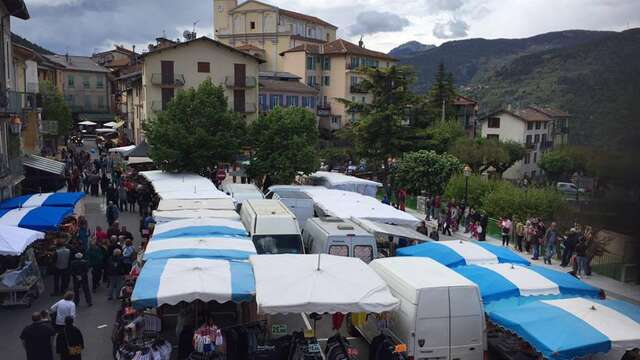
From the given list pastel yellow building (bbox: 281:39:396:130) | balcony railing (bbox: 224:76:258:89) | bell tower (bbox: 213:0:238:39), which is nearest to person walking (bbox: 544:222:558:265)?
balcony railing (bbox: 224:76:258:89)

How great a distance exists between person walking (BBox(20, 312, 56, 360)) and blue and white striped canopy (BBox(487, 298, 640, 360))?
8.15 meters

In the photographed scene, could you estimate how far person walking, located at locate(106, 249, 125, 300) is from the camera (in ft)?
46.5

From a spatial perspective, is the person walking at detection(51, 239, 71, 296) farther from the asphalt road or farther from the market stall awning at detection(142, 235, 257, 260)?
the market stall awning at detection(142, 235, 257, 260)

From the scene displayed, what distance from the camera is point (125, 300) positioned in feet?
39.4

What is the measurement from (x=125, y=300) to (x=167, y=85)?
37.0 meters

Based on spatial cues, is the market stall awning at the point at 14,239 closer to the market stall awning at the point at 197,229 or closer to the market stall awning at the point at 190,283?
the market stall awning at the point at 197,229

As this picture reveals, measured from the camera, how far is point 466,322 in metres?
10.5

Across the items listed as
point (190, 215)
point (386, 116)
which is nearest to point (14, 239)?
point (190, 215)

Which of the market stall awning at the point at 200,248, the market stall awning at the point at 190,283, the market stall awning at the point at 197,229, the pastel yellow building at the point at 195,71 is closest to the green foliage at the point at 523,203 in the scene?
the market stall awning at the point at 197,229

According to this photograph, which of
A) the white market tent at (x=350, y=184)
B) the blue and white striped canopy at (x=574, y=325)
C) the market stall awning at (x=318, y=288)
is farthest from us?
the white market tent at (x=350, y=184)

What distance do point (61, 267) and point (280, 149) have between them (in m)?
17.3

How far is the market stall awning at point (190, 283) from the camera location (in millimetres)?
10133

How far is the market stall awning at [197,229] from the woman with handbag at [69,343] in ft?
13.4

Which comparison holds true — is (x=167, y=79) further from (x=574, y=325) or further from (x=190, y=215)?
(x=574, y=325)
